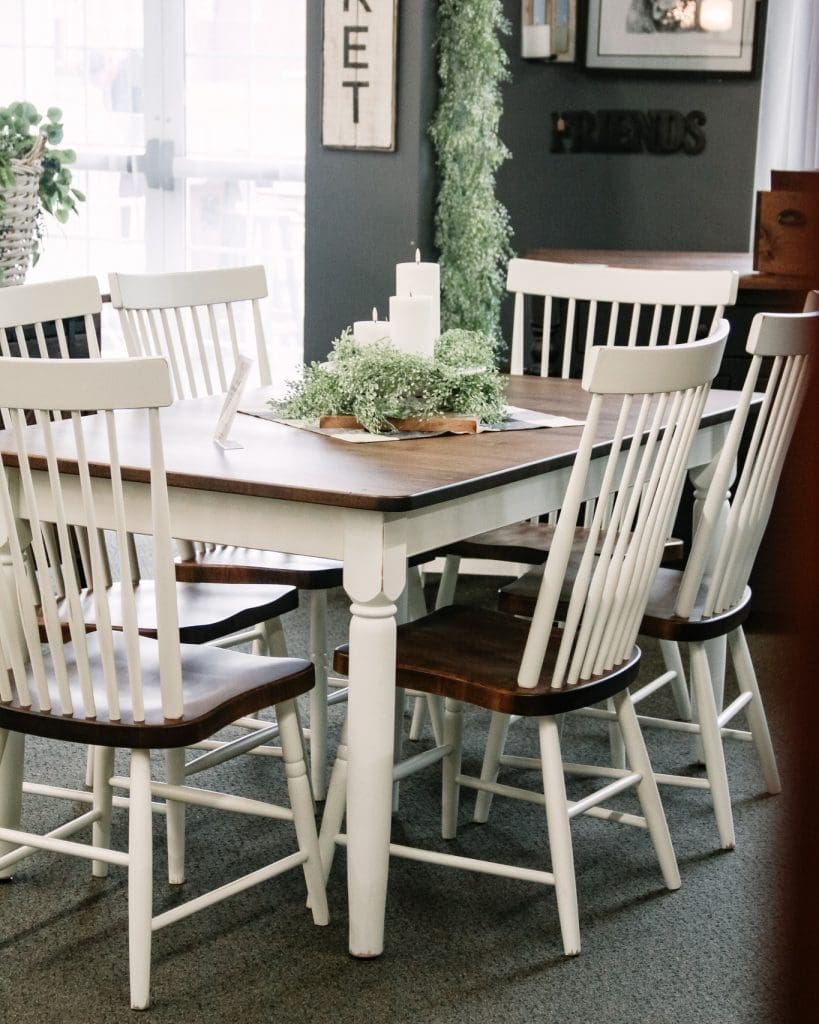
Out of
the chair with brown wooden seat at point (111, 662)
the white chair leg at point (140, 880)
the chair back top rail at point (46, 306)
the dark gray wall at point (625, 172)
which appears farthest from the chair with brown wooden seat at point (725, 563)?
the dark gray wall at point (625, 172)

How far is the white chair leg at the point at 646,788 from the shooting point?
215cm

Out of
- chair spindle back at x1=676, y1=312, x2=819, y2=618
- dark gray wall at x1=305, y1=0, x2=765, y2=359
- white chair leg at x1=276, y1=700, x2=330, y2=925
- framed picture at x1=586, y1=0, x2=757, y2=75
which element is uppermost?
framed picture at x1=586, y1=0, x2=757, y2=75

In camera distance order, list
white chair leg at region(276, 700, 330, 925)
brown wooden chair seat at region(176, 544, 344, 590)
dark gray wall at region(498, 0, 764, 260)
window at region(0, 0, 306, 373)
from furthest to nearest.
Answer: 1. window at region(0, 0, 306, 373)
2. dark gray wall at region(498, 0, 764, 260)
3. brown wooden chair seat at region(176, 544, 344, 590)
4. white chair leg at region(276, 700, 330, 925)

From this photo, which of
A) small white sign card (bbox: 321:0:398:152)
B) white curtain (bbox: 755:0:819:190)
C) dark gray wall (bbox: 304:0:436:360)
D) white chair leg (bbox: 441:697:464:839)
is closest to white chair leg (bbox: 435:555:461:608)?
white chair leg (bbox: 441:697:464:839)

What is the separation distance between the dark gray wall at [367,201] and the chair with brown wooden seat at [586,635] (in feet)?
7.11

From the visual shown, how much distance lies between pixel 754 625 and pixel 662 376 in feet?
6.82

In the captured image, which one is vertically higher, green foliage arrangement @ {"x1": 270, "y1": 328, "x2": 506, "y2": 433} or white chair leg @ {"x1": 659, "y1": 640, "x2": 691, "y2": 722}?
green foliage arrangement @ {"x1": 270, "y1": 328, "x2": 506, "y2": 433}

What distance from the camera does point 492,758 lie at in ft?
7.99

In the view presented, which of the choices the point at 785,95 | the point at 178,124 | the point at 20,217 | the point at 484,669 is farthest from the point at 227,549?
the point at 178,124

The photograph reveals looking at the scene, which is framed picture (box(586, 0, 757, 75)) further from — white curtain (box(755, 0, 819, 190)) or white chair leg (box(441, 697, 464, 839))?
white chair leg (box(441, 697, 464, 839))

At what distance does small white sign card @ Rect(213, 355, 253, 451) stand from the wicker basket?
161cm

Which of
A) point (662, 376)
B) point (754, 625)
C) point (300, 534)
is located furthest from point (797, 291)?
point (300, 534)

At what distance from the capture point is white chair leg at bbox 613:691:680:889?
215 cm

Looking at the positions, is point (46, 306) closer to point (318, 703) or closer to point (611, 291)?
point (318, 703)
